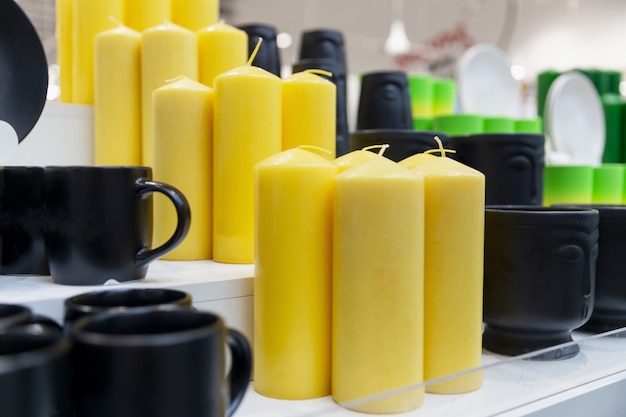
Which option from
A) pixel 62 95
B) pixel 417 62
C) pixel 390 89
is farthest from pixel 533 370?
pixel 417 62

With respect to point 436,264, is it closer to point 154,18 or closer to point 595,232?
point 595,232

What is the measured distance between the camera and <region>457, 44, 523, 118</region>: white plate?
5.70 feet

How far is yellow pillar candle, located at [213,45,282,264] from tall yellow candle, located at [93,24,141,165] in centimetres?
20

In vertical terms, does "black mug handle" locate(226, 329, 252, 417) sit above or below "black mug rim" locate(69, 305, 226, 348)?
below

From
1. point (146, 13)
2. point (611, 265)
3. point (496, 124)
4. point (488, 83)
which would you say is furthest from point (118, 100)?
point (488, 83)

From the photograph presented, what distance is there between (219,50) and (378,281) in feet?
1.58

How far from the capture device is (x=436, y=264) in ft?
2.07

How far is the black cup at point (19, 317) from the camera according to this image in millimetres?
431

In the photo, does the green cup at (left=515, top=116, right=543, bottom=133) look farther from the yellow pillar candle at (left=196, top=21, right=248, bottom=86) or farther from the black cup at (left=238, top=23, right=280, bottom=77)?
the yellow pillar candle at (left=196, top=21, right=248, bottom=86)

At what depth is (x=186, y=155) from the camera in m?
0.79

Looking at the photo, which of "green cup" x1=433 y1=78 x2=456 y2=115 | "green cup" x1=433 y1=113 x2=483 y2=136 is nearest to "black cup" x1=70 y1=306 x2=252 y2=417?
"green cup" x1=433 y1=113 x2=483 y2=136

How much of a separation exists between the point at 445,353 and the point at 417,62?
474cm

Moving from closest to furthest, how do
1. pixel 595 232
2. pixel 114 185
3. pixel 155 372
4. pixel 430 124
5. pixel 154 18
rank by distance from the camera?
1. pixel 155 372
2. pixel 114 185
3. pixel 595 232
4. pixel 154 18
5. pixel 430 124

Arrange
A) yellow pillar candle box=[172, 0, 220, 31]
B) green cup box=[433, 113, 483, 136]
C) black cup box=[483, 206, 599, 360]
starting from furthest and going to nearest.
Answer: green cup box=[433, 113, 483, 136], yellow pillar candle box=[172, 0, 220, 31], black cup box=[483, 206, 599, 360]
